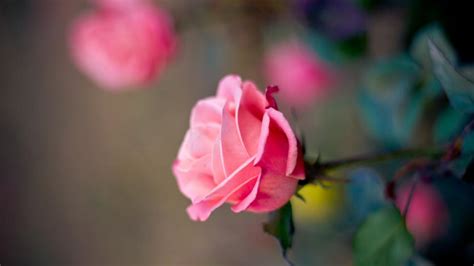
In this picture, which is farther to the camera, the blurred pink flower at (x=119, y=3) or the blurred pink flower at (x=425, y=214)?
the blurred pink flower at (x=119, y=3)

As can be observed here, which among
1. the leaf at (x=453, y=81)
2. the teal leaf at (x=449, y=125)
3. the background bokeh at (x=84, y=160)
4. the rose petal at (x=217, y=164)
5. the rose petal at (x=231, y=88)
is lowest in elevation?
the background bokeh at (x=84, y=160)

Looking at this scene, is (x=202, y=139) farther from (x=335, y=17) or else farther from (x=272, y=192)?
(x=335, y=17)

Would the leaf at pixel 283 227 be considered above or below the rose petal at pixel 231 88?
below

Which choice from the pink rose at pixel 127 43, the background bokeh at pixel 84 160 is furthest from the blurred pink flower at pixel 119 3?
the background bokeh at pixel 84 160

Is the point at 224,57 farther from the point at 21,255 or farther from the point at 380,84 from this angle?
the point at 21,255

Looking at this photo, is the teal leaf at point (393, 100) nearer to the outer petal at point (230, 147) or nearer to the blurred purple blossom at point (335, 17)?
the blurred purple blossom at point (335, 17)

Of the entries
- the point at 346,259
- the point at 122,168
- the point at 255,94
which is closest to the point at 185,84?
the point at 122,168
